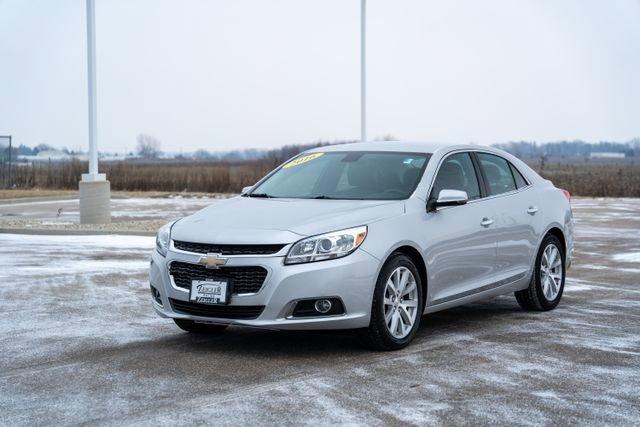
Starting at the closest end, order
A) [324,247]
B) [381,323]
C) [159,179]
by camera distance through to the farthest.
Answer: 1. [324,247]
2. [381,323]
3. [159,179]

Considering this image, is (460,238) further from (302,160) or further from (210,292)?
(210,292)

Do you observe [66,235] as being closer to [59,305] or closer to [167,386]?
[59,305]

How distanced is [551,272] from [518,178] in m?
1.01

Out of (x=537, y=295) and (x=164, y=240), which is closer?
(x=164, y=240)

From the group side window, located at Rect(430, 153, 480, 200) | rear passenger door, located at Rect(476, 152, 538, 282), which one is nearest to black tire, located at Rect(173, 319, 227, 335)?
side window, located at Rect(430, 153, 480, 200)

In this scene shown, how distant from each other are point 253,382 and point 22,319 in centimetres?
355

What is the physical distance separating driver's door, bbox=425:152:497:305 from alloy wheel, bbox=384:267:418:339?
252 millimetres

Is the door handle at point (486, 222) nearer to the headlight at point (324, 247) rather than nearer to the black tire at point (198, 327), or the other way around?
the headlight at point (324, 247)

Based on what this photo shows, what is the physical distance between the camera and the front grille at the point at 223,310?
297 inches

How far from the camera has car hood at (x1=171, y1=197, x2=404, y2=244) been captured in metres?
7.60

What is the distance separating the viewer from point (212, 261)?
7602 mm

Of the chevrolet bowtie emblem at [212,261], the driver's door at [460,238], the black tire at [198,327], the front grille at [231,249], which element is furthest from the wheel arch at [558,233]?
the chevrolet bowtie emblem at [212,261]

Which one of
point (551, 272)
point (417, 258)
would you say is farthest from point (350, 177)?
point (551, 272)

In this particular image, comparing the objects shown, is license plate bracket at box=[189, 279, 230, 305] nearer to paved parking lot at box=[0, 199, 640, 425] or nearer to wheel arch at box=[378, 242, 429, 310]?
paved parking lot at box=[0, 199, 640, 425]
